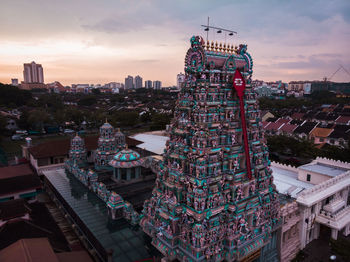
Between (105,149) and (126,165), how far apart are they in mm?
5816

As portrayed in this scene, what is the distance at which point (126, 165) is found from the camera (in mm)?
23766

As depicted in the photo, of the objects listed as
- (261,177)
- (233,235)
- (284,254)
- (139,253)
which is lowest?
(284,254)

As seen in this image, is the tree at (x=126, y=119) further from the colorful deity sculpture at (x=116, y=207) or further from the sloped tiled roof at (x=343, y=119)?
the sloped tiled roof at (x=343, y=119)

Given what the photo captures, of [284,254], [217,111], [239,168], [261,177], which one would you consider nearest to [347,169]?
[284,254]

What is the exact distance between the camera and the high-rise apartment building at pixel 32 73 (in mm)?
172375

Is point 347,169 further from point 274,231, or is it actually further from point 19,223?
point 19,223

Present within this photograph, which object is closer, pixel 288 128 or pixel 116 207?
pixel 116 207

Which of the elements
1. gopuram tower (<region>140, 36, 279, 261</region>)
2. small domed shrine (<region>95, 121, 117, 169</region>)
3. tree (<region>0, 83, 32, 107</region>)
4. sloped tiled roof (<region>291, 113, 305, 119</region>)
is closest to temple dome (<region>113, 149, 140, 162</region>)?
small domed shrine (<region>95, 121, 117, 169</region>)

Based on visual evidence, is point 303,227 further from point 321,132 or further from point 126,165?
point 321,132

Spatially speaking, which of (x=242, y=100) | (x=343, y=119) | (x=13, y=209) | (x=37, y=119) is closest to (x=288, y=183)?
(x=242, y=100)

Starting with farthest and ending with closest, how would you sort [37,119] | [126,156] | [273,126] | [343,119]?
[343,119] < [37,119] < [273,126] < [126,156]

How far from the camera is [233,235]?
41.0 ft

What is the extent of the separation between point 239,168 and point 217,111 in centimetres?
338

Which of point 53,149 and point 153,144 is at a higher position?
point 53,149
